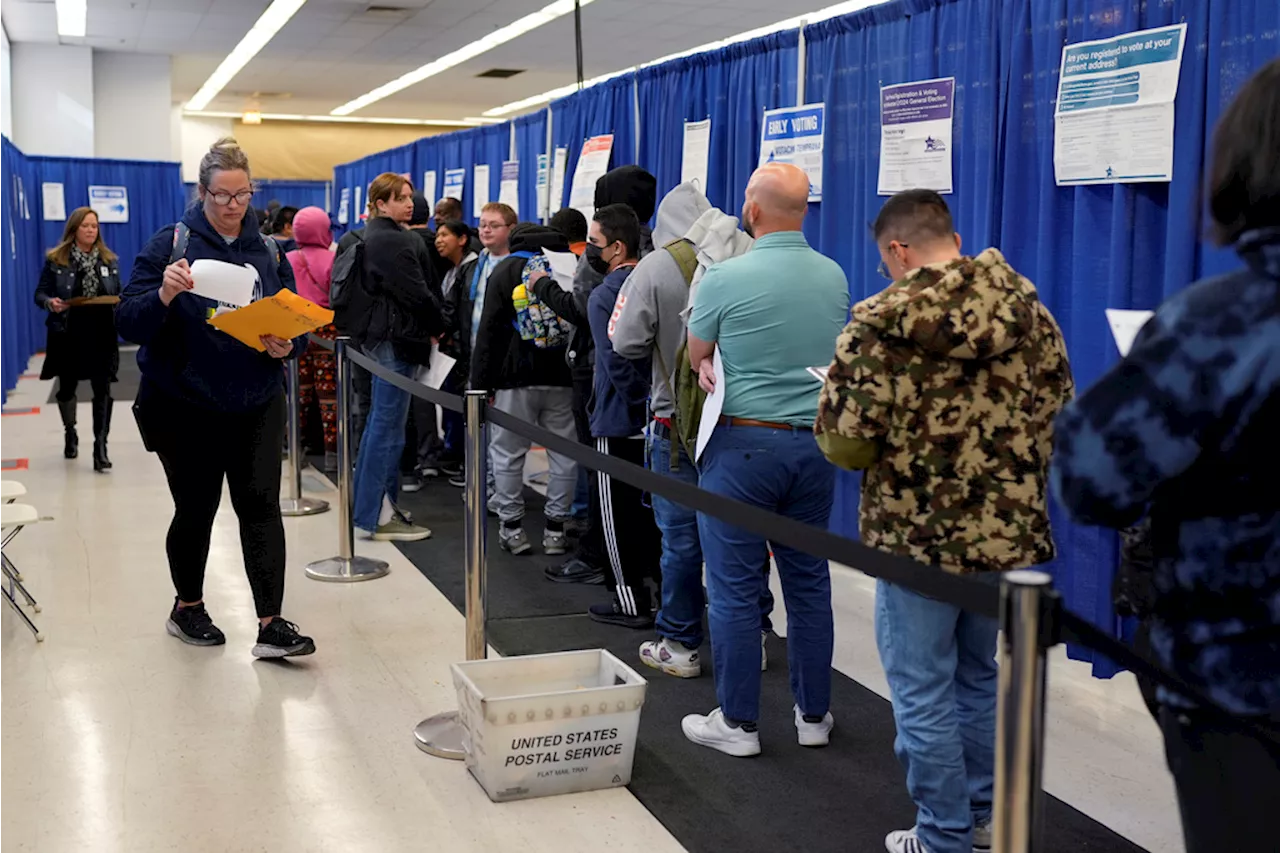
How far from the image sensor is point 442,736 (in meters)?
3.39

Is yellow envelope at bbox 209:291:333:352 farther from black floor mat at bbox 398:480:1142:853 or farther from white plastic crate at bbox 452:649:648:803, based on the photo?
black floor mat at bbox 398:480:1142:853

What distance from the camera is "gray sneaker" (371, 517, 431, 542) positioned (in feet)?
18.8

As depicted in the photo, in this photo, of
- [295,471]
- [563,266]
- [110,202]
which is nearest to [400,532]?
[295,471]

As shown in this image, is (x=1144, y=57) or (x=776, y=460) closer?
(x=776, y=460)

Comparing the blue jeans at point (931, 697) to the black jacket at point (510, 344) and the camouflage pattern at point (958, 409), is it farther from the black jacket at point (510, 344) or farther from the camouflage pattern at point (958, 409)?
the black jacket at point (510, 344)

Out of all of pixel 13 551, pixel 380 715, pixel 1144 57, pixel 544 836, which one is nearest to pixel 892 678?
pixel 544 836

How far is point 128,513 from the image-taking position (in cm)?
623

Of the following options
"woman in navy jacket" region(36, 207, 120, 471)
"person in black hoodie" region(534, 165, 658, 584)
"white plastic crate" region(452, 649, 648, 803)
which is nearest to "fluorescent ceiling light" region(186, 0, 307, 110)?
"woman in navy jacket" region(36, 207, 120, 471)

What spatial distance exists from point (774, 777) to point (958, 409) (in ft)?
4.00

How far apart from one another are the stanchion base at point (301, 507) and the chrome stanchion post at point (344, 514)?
1.08 m

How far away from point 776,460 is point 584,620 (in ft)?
5.46

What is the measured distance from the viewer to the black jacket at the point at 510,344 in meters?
5.14

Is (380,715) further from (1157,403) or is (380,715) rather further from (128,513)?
(128,513)

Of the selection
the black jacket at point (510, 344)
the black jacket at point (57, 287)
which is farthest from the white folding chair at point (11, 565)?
the black jacket at point (57, 287)
